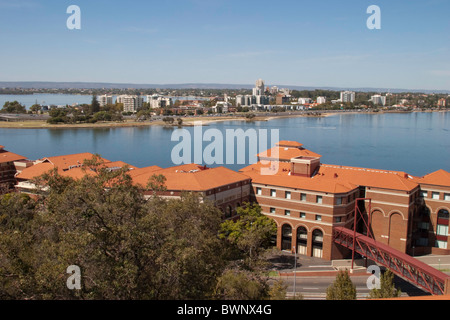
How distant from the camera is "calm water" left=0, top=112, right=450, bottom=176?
47531 millimetres

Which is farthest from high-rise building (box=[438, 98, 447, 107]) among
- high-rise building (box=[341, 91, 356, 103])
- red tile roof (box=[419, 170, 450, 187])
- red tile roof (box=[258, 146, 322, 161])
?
red tile roof (box=[419, 170, 450, 187])

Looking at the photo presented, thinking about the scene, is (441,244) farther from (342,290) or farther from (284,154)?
(342,290)

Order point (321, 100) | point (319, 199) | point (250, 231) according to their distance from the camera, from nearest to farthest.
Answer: point (250, 231), point (319, 199), point (321, 100)

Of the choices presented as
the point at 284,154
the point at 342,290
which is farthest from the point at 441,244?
the point at 342,290

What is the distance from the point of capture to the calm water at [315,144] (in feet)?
156

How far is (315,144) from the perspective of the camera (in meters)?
60.7

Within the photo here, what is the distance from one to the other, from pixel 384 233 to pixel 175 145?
1659 inches

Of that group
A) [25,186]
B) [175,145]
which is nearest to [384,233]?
[25,186]

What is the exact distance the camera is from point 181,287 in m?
7.89

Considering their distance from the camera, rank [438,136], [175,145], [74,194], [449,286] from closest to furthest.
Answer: [449,286] < [74,194] < [175,145] < [438,136]

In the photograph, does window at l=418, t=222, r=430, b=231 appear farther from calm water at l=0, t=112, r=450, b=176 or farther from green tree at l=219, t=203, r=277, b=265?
calm water at l=0, t=112, r=450, b=176

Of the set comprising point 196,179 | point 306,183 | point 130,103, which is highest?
point 130,103

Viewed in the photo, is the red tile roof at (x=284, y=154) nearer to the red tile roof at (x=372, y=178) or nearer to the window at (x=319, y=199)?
the red tile roof at (x=372, y=178)
